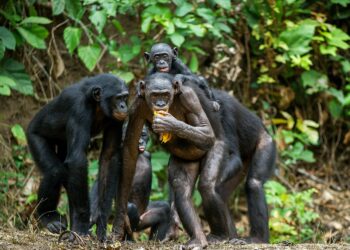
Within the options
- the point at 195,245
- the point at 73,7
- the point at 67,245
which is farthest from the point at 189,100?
the point at 73,7

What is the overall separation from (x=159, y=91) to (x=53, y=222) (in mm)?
2466

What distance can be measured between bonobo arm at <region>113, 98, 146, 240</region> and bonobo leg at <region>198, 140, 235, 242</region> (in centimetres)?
84

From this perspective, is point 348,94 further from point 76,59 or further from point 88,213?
point 88,213

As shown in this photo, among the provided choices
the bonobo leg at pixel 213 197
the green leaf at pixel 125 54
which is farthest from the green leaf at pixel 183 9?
the bonobo leg at pixel 213 197

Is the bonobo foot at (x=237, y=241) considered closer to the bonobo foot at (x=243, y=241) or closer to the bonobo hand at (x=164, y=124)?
the bonobo foot at (x=243, y=241)

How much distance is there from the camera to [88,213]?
8766mm

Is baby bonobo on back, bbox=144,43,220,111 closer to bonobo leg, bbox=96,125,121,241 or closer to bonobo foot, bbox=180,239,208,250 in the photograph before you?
bonobo leg, bbox=96,125,121,241

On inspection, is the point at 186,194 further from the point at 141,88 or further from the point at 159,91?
the point at 141,88

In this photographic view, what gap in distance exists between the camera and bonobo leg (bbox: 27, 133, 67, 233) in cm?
933

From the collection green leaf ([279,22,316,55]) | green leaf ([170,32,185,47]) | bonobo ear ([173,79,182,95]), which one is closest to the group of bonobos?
bonobo ear ([173,79,182,95])

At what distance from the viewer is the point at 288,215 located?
12.6 meters

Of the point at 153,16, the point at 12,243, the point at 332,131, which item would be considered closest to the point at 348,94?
the point at 332,131

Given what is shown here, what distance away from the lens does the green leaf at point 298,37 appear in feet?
41.8

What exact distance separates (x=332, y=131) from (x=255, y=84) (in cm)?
187
